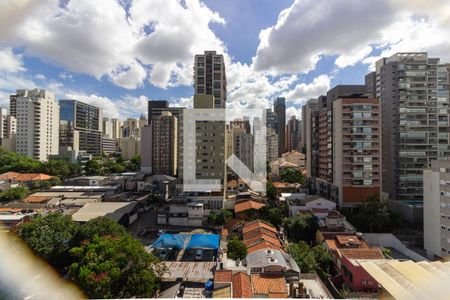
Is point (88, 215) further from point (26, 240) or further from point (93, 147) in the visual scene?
point (93, 147)

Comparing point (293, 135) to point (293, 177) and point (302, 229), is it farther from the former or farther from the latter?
point (302, 229)

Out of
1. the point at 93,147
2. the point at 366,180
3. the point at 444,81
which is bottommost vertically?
the point at 366,180

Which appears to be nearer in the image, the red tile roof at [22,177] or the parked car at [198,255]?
the parked car at [198,255]

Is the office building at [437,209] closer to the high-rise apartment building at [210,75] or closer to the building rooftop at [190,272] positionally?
the building rooftop at [190,272]

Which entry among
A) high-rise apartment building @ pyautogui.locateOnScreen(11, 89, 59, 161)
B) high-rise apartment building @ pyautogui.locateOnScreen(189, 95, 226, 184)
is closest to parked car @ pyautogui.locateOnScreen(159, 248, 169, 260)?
high-rise apartment building @ pyautogui.locateOnScreen(189, 95, 226, 184)

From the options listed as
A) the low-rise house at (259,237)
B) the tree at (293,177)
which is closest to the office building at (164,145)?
the tree at (293,177)

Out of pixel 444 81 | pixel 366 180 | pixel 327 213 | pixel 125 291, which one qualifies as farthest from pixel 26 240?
pixel 444 81

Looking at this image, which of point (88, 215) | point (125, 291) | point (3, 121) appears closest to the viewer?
point (125, 291)
